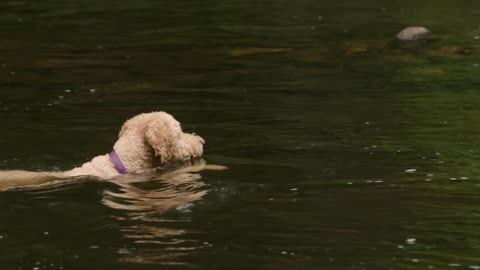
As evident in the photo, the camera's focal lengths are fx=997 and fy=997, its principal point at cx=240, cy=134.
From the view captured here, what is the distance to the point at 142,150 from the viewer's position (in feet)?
30.2

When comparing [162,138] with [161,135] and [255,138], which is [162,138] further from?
[255,138]

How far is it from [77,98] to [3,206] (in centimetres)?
512

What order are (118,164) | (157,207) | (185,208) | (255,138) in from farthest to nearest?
(255,138), (118,164), (157,207), (185,208)

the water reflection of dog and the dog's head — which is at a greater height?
the dog's head

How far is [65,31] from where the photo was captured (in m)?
19.3

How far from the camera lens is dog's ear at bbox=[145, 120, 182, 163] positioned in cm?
900

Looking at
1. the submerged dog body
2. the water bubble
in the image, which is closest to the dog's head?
the submerged dog body

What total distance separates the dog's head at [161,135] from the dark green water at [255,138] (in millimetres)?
281

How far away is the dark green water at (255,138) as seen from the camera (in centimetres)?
717

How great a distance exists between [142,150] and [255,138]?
2.02 m

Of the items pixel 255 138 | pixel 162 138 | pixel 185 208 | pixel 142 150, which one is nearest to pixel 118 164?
pixel 142 150

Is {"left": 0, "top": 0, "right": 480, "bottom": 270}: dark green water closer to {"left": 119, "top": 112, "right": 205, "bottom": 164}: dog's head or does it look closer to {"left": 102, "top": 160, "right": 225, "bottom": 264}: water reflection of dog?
{"left": 102, "top": 160, "right": 225, "bottom": 264}: water reflection of dog

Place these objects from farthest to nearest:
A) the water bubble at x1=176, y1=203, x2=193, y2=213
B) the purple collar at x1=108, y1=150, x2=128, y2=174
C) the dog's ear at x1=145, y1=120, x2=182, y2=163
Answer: the purple collar at x1=108, y1=150, x2=128, y2=174 → the dog's ear at x1=145, y1=120, x2=182, y2=163 → the water bubble at x1=176, y1=203, x2=193, y2=213

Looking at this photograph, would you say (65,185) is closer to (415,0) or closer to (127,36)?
(127,36)
